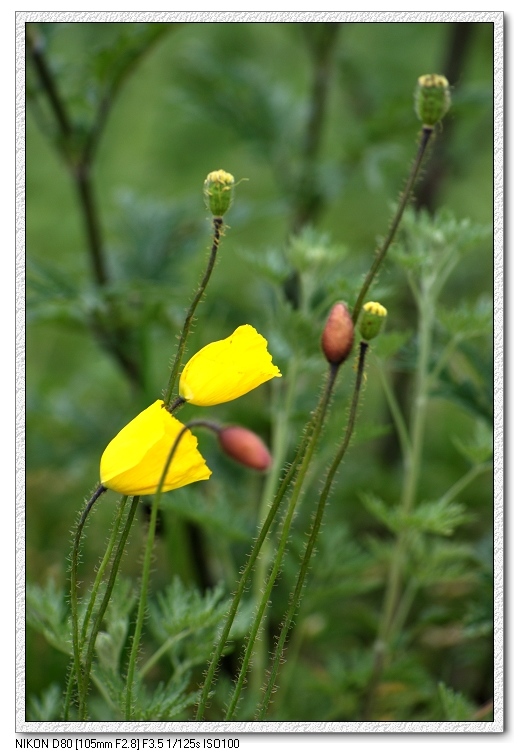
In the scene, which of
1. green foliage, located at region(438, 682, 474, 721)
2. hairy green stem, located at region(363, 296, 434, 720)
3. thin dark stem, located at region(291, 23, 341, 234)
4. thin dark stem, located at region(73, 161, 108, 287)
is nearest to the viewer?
green foliage, located at region(438, 682, 474, 721)

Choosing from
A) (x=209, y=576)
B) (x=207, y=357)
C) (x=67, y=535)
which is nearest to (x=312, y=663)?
(x=209, y=576)

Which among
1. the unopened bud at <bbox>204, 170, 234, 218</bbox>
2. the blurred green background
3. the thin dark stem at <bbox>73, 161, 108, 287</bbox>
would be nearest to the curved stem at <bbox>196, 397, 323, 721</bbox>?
the unopened bud at <bbox>204, 170, 234, 218</bbox>

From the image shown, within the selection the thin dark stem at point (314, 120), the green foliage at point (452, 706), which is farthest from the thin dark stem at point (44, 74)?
the green foliage at point (452, 706)

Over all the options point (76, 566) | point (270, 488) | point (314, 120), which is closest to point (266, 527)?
point (76, 566)

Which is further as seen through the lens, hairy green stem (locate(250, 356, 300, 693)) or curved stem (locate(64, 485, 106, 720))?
hairy green stem (locate(250, 356, 300, 693))

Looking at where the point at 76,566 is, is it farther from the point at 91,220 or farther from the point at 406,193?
the point at 91,220

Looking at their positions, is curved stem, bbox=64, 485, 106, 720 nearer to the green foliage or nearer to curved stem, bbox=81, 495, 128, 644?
curved stem, bbox=81, 495, 128, 644
